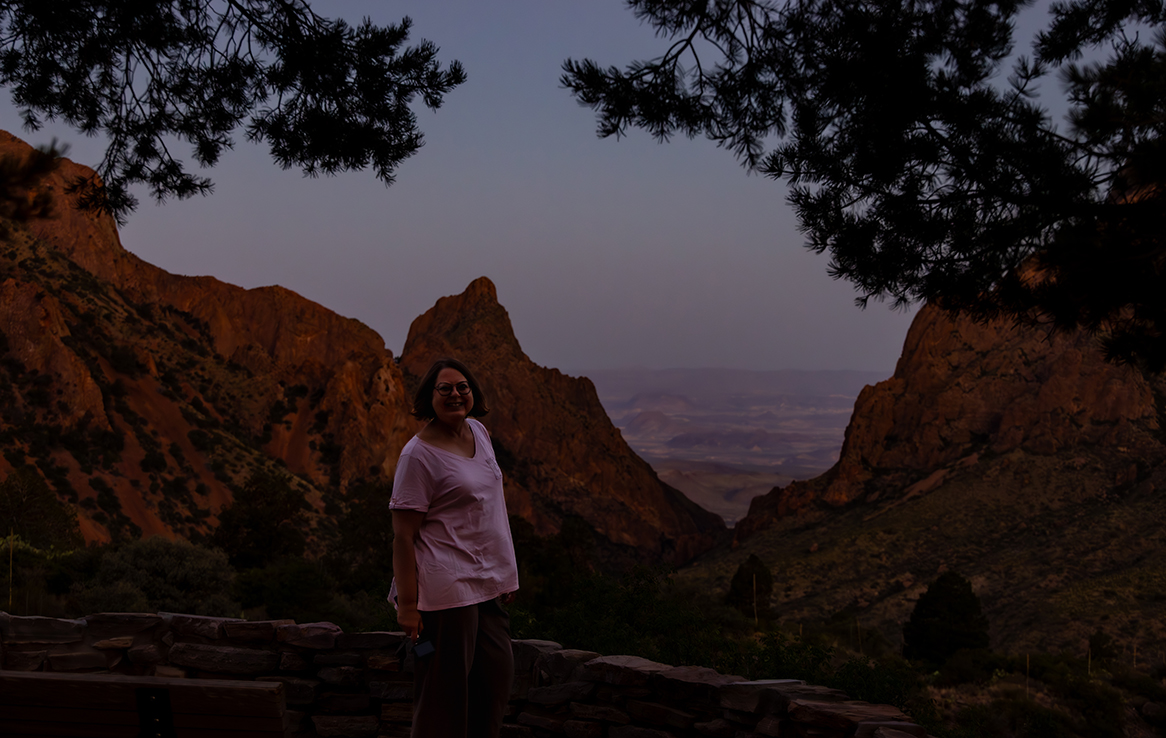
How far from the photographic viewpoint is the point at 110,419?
3503 cm

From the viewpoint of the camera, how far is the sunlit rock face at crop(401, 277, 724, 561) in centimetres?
7469

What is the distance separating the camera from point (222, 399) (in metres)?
49.4

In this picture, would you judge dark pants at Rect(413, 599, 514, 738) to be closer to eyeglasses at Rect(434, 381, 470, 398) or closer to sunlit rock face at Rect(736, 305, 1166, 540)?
eyeglasses at Rect(434, 381, 470, 398)

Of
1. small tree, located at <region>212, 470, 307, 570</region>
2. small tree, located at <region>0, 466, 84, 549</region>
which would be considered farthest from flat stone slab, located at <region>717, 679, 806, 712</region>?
small tree, located at <region>212, 470, 307, 570</region>

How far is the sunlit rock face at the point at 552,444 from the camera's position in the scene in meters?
74.7

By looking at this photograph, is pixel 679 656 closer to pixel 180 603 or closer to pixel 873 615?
pixel 180 603

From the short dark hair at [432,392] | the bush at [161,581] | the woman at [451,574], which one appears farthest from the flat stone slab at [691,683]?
the bush at [161,581]

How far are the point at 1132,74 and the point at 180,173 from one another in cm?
559

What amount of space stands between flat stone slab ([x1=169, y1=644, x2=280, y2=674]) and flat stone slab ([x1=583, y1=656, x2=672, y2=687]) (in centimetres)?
175

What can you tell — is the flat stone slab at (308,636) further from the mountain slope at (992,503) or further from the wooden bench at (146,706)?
the mountain slope at (992,503)

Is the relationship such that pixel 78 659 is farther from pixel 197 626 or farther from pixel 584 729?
pixel 584 729

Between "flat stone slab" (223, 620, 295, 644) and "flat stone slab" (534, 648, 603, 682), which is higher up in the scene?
"flat stone slab" (223, 620, 295, 644)

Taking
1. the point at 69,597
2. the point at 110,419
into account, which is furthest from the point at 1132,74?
the point at 110,419

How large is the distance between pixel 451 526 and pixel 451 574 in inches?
6.5
